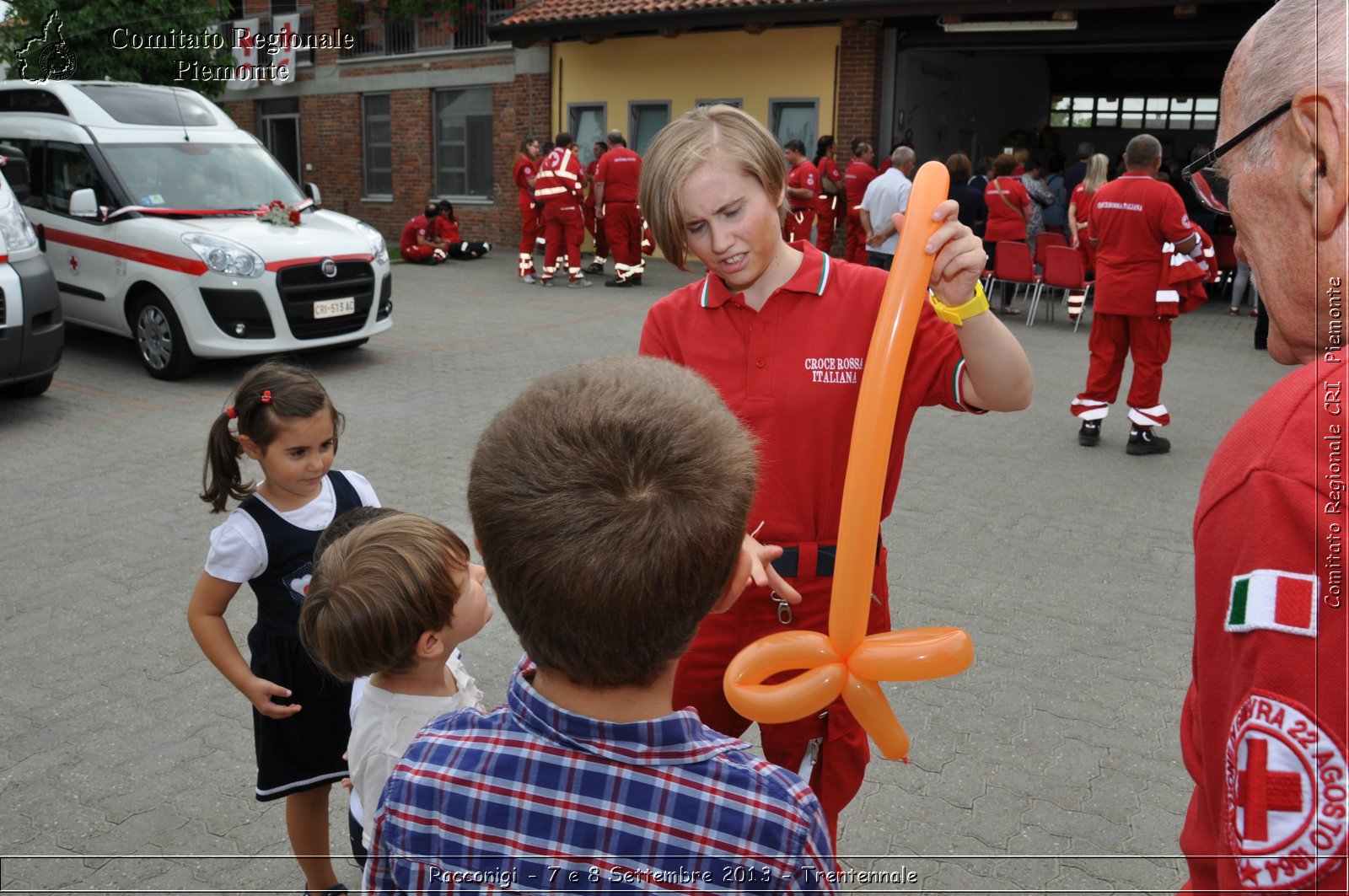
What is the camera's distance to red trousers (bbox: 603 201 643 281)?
1545cm

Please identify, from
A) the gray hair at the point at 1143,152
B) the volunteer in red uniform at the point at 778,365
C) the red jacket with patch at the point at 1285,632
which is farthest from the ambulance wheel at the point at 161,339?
the red jacket with patch at the point at 1285,632

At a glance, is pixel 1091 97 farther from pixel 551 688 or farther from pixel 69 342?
pixel 551 688

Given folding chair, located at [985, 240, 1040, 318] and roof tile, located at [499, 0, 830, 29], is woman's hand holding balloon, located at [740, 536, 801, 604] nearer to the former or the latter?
folding chair, located at [985, 240, 1040, 318]

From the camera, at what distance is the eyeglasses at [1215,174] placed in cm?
115

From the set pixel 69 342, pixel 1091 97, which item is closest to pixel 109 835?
pixel 69 342

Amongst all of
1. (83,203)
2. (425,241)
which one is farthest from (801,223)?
(83,203)

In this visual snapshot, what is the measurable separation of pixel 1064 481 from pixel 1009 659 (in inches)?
111

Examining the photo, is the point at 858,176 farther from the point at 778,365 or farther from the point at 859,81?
the point at 778,365

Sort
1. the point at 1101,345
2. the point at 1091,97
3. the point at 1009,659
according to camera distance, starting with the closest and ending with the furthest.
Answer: the point at 1009,659
the point at 1101,345
the point at 1091,97

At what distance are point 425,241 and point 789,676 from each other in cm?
1792

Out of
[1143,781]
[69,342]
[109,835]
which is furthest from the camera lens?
[69,342]

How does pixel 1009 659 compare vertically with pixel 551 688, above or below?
below

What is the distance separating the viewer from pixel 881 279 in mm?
2334

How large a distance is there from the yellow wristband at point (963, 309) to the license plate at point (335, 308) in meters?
8.08
